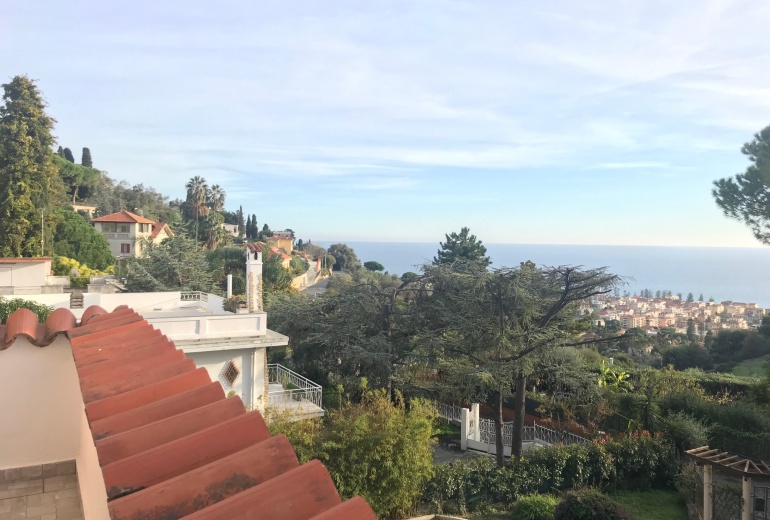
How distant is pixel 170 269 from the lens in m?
31.3

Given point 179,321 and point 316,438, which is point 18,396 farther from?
point 179,321

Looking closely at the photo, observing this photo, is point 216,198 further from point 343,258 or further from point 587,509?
point 587,509

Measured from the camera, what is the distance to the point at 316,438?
8.86 metres

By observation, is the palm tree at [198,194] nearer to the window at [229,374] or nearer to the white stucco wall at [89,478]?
the window at [229,374]

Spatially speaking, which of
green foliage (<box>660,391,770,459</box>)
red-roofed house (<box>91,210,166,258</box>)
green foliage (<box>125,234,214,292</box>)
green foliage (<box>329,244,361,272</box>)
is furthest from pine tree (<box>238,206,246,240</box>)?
green foliage (<box>660,391,770,459</box>)

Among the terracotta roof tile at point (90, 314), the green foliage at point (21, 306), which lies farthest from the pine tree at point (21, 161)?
the terracotta roof tile at point (90, 314)

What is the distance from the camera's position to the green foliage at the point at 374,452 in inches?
337

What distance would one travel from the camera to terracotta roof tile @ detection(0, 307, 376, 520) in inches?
51.7

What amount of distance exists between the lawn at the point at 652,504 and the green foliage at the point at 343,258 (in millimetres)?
83998

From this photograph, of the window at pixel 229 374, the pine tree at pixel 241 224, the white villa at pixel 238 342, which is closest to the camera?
the white villa at pixel 238 342

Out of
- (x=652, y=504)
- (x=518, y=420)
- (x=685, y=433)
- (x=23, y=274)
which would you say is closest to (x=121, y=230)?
(x=23, y=274)

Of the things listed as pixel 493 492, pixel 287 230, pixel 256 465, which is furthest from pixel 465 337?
pixel 287 230

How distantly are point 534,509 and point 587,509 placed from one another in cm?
118

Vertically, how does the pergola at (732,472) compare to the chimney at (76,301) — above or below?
below
